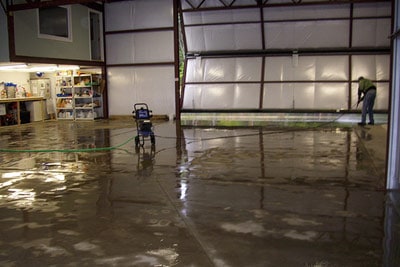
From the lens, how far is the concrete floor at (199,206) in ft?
11.2

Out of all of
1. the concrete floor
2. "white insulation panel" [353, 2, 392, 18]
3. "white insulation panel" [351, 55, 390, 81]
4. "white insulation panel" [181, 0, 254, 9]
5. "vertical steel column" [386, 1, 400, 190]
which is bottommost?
the concrete floor

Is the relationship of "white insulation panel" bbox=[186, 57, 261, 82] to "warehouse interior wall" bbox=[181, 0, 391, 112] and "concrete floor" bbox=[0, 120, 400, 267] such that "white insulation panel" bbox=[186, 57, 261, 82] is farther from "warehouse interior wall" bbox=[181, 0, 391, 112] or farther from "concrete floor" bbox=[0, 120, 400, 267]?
"concrete floor" bbox=[0, 120, 400, 267]

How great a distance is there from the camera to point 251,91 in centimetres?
1580

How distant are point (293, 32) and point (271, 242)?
1314 cm

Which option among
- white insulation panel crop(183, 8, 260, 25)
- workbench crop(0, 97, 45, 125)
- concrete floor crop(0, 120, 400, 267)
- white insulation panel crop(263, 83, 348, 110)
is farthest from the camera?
white insulation panel crop(183, 8, 260, 25)

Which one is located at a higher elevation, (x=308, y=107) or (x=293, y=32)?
(x=293, y=32)

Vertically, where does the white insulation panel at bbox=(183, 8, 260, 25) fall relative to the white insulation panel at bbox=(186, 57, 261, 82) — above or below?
above

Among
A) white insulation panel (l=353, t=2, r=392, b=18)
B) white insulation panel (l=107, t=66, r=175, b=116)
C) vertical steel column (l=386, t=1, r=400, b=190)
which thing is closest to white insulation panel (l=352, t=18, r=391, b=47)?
white insulation panel (l=353, t=2, r=392, b=18)

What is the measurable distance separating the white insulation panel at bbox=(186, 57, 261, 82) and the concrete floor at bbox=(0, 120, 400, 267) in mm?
7331

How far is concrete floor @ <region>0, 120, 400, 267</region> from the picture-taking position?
3.42 metres

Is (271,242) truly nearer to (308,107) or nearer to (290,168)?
(290,168)

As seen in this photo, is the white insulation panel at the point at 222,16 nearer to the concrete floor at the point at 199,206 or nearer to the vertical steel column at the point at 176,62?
the vertical steel column at the point at 176,62

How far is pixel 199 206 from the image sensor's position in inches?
185

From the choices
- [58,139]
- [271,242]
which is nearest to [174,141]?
[58,139]
